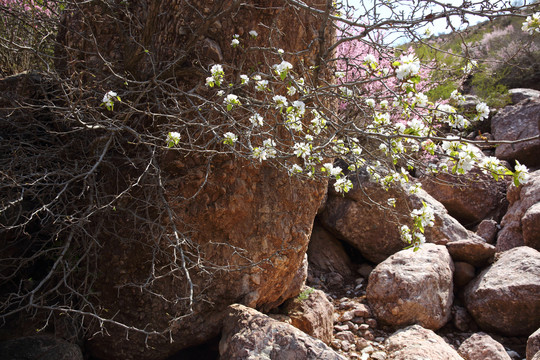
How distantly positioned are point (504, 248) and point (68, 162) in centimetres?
528

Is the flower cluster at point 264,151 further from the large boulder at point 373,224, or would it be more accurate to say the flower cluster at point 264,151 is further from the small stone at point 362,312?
the large boulder at point 373,224

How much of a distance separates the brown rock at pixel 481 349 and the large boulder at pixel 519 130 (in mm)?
4337

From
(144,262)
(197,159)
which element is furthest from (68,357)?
(197,159)

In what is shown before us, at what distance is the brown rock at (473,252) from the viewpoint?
465 cm

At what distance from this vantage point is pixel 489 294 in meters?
4.11

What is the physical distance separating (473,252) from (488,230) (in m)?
1.33

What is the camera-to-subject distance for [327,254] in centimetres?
A: 523

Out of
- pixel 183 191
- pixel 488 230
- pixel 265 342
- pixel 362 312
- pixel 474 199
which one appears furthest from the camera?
pixel 474 199

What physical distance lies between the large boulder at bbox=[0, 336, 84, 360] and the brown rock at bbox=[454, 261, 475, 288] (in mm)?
3977

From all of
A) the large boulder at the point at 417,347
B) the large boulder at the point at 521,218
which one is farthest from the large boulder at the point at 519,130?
the large boulder at the point at 417,347

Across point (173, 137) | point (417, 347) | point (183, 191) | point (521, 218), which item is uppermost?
point (521, 218)

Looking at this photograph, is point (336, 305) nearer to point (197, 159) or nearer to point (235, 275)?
point (235, 275)

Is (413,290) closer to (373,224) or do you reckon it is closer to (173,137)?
(373,224)

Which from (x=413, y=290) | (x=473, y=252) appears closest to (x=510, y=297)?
(x=473, y=252)
